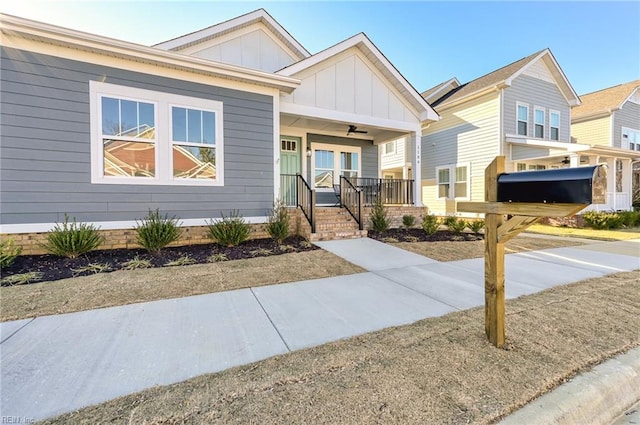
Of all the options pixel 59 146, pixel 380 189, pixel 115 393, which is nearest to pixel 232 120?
pixel 59 146

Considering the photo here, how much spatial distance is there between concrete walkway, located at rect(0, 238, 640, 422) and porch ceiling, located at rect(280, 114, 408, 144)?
590 centimetres

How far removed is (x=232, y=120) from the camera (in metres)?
7.02

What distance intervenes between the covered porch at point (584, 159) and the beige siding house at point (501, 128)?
4cm

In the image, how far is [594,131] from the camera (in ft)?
58.7

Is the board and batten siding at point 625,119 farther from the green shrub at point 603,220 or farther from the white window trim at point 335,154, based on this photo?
the white window trim at point 335,154

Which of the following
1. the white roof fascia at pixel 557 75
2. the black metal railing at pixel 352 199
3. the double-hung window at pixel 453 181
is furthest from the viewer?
the double-hung window at pixel 453 181

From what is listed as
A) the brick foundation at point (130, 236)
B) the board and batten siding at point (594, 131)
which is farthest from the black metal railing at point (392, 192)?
the board and batten siding at point (594, 131)

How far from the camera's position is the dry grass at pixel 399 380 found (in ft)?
5.55

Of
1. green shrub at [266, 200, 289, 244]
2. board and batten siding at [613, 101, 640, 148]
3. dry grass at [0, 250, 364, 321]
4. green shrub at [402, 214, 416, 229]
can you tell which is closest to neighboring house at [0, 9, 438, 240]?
green shrub at [266, 200, 289, 244]

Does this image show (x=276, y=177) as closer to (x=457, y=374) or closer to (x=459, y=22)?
(x=457, y=374)

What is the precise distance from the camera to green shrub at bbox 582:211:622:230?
11.7 m

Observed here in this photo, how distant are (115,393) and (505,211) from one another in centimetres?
326

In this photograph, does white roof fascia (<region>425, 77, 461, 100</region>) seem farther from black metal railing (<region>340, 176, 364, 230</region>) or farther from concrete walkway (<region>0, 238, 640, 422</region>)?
concrete walkway (<region>0, 238, 640, 422</region>)

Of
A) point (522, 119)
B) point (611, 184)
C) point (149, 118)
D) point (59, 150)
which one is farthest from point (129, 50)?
point (611, 184)
